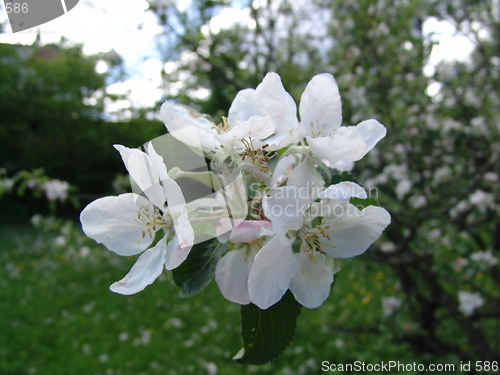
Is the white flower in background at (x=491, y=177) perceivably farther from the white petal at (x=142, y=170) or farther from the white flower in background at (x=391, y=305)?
the white petal at (x=142, y=170)

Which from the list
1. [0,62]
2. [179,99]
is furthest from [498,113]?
[0,62]

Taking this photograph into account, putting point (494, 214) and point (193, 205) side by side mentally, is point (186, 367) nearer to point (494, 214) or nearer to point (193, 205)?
point (494, 214)

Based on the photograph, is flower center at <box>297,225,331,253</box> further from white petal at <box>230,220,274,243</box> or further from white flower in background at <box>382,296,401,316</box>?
white flower in background at <box>382,296,401,316</box>

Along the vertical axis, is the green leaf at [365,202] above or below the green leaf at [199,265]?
above

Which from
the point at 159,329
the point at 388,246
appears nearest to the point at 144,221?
the point at 388,246

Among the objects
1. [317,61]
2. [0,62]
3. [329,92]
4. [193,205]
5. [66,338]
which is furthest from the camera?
[0,62]

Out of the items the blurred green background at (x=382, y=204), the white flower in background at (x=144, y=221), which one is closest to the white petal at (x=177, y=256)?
the white flower in background at (x=144, y=221)

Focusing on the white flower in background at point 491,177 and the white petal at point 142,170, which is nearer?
the white petal at point 142,170
